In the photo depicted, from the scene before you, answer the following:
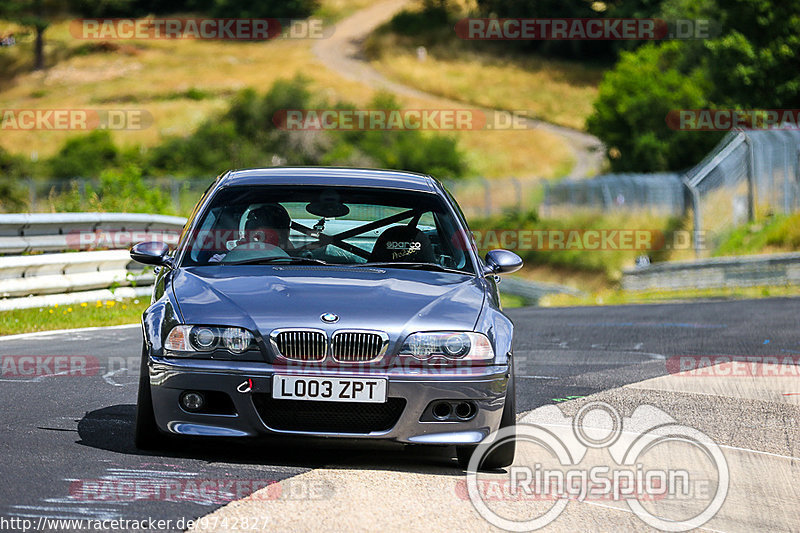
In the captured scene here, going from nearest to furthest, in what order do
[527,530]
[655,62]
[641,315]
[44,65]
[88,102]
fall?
[527,530]
[641,315]
[655,62]
[88,102]
[44,65]

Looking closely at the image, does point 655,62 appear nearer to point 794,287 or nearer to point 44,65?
point 794,287

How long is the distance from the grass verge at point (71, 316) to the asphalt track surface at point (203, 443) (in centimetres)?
A: 65

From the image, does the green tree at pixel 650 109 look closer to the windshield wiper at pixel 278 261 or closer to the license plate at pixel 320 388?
the windshield wiper at pixel 278 261

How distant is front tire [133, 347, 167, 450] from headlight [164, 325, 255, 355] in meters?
0.26

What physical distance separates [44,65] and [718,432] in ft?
350

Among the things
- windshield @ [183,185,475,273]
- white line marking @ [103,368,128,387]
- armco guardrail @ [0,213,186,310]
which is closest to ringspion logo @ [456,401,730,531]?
windshield @ [183,185,475,273]

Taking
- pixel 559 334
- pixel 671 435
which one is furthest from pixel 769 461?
pixel 559 334

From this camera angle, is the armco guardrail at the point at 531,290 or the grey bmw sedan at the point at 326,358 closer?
the grey bmw sedan at the point at 326,358

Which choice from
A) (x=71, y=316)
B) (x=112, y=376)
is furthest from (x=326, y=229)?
(x=71, y=316)

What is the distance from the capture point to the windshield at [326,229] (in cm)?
711

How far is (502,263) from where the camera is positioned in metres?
7.33

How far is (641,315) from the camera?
17578mm

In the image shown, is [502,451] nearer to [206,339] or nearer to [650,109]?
[206,339]

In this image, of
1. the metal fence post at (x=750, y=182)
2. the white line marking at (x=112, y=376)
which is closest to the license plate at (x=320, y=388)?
the white line marking at (x=112, y=376)
